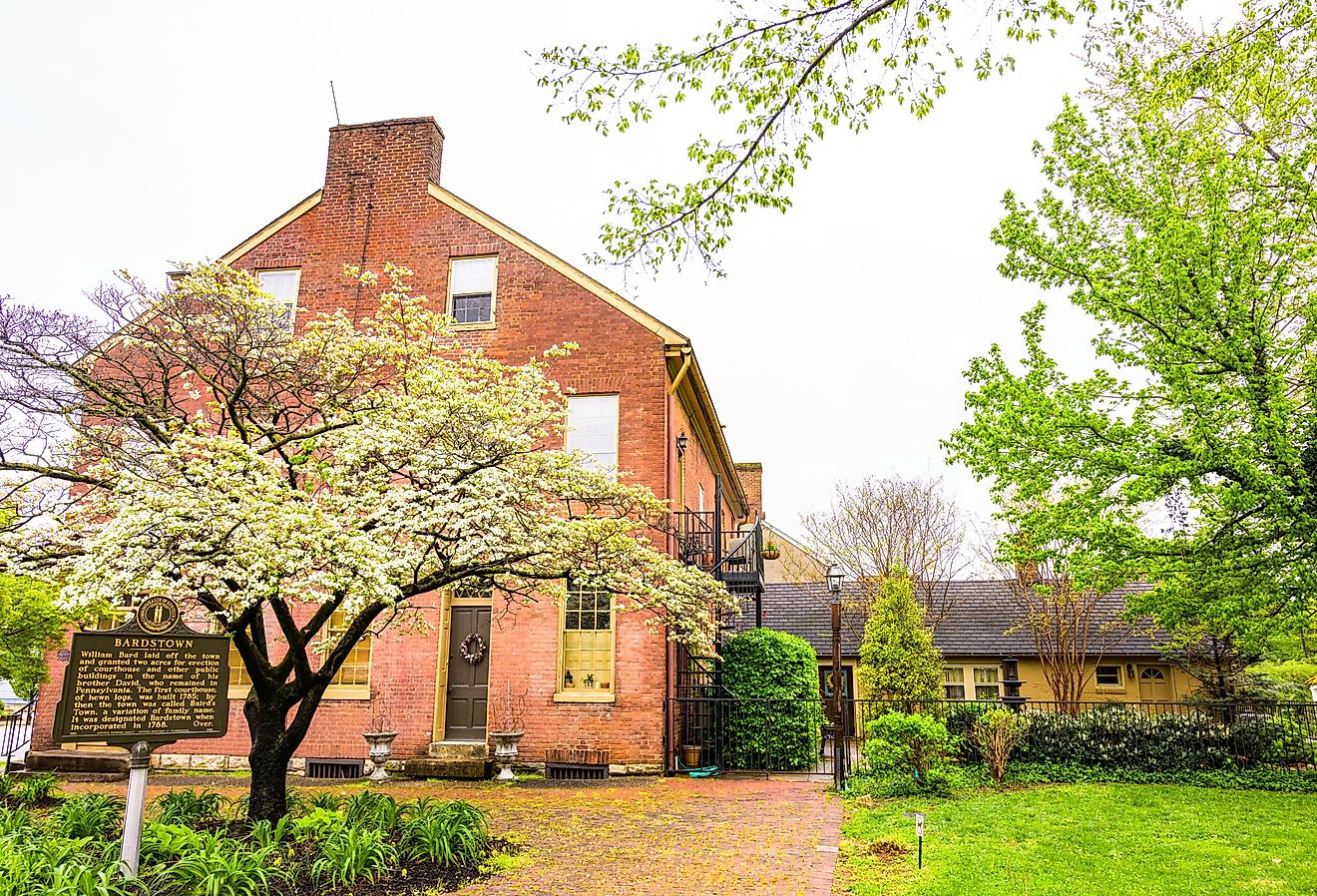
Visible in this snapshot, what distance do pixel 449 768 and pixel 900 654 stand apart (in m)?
8.01

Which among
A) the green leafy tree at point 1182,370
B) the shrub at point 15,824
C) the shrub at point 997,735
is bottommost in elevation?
the shrub at point 15,824

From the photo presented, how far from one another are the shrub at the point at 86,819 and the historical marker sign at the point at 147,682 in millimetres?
1825

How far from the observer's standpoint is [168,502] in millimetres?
7758

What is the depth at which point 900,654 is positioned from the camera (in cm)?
1536

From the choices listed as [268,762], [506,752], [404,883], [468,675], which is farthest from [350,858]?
[468,675]

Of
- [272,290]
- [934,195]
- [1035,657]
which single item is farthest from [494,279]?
[1035,657]

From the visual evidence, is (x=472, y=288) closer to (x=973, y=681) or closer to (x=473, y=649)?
(x=473, y=649)

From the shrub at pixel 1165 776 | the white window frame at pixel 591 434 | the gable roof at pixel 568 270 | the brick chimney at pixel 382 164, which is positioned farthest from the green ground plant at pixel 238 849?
the brick chimney at pixel 382 164

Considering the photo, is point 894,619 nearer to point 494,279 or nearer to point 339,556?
point 494,279

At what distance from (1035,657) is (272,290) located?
2064cm

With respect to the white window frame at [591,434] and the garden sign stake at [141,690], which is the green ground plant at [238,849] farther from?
the white window frame at [591,434]

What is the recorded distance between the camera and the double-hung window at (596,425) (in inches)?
602

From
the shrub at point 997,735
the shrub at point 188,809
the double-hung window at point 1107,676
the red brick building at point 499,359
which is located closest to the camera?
the shrub at point 188,809

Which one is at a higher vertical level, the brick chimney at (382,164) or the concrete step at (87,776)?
the brick chimney at (382,164)
